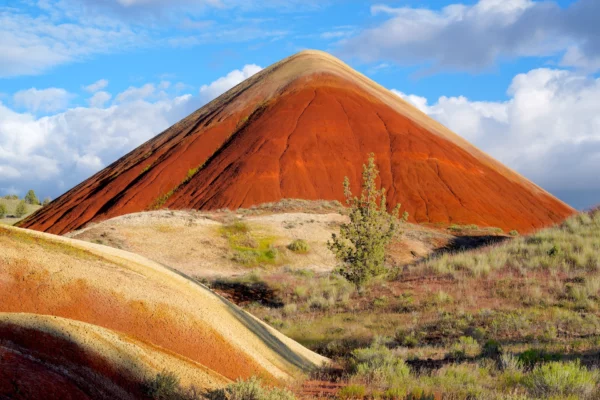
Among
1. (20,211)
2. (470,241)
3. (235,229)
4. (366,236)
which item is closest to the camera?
(366,236)

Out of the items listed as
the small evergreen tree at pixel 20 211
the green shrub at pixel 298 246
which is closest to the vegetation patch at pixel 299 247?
the green shrub at pixel 298 246

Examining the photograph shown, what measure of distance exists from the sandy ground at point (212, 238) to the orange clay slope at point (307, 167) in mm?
10345

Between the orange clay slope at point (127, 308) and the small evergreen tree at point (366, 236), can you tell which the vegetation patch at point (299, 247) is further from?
the orange clay slope at point (127, 308)

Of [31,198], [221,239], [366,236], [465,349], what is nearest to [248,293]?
[366,236]

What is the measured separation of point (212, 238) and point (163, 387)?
25634 mm

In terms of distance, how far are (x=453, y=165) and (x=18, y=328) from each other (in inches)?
2131

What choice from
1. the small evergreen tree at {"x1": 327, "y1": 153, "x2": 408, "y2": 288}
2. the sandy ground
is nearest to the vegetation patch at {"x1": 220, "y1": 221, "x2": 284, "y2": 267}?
the sandy ground

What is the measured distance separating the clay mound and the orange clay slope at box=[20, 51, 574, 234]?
39535mm

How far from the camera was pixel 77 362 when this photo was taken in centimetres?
569

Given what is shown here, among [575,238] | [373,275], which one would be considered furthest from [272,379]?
[575,238]

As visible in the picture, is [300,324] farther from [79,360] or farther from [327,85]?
[327,85]

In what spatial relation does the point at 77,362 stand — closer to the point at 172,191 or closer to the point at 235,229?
the point at 235,229

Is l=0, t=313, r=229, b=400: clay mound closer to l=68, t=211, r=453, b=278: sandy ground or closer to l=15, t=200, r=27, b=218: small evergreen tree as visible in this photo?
l=68, t=211, r=453, b=278: sandy ground

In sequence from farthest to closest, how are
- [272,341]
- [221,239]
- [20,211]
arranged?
1. [20,211]
2. [221,239]
3. [272,341]
